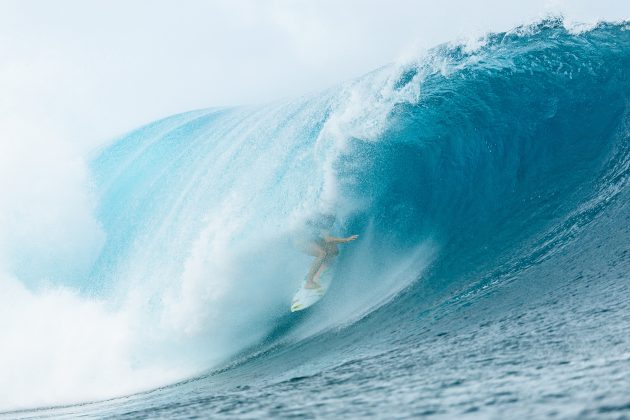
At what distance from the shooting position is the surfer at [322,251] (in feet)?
22.8

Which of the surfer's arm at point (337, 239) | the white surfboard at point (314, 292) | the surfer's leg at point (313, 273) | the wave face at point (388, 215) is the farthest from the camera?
the surfer's arm at point (337, 239)

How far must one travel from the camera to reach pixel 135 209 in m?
12.6

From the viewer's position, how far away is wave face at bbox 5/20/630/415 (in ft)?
19.2

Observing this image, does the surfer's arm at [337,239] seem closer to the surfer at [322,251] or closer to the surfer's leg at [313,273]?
the surfer at [322,251]

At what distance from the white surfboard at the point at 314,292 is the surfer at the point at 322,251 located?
0.16 feet

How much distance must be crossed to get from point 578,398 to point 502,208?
549 cm

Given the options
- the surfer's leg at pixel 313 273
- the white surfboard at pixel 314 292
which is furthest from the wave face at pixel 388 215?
the surfer's leg at pixel 313 273

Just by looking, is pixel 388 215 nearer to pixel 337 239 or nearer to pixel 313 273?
pixel 337 239

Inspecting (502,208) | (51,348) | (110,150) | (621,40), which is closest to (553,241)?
(502,208)

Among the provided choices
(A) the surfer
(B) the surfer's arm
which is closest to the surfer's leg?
(A) the surfer

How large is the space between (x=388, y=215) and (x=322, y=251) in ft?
4.04

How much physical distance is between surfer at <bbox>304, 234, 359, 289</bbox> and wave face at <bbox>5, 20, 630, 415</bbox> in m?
0.18

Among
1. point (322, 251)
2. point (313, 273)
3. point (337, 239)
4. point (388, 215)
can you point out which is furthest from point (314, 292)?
point (388, 215)

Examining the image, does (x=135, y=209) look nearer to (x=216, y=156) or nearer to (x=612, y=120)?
(x=216, y=156)
